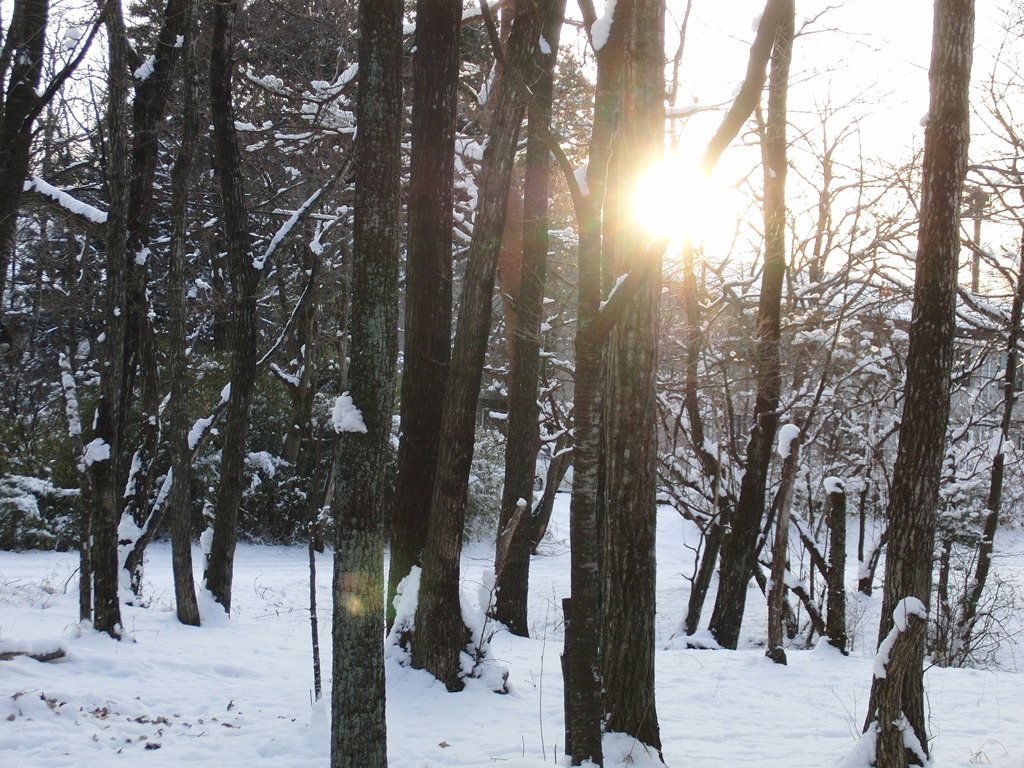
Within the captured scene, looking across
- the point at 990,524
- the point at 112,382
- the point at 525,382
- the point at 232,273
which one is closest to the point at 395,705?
the point at 112,382

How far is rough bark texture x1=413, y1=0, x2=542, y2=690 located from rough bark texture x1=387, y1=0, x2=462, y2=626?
341mm

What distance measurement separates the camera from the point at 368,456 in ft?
12.3

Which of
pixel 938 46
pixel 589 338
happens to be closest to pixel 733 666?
pixel 589 338

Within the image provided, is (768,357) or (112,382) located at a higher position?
(768,357)

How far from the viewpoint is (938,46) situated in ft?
16.1

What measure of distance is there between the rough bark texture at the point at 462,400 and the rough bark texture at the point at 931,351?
2.89 metres

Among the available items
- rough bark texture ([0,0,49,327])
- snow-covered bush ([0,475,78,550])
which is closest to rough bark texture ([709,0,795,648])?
rough bark texture ([0,0,49,327])

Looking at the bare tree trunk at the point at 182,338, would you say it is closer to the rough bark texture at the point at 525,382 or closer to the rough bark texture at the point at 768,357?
the rough bark texture at the point at 525,382

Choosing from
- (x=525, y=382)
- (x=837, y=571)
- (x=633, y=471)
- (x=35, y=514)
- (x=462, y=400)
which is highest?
(x=525, y=382)

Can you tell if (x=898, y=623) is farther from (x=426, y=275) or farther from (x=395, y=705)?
(x=426, y=275)

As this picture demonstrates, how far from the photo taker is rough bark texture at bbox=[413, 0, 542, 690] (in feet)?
20.0

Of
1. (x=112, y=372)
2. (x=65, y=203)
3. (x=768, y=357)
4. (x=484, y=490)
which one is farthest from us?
(x=484, y=490)

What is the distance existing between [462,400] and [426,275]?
114 centimetres

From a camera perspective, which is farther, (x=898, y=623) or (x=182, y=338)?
(x=182, y=338)
